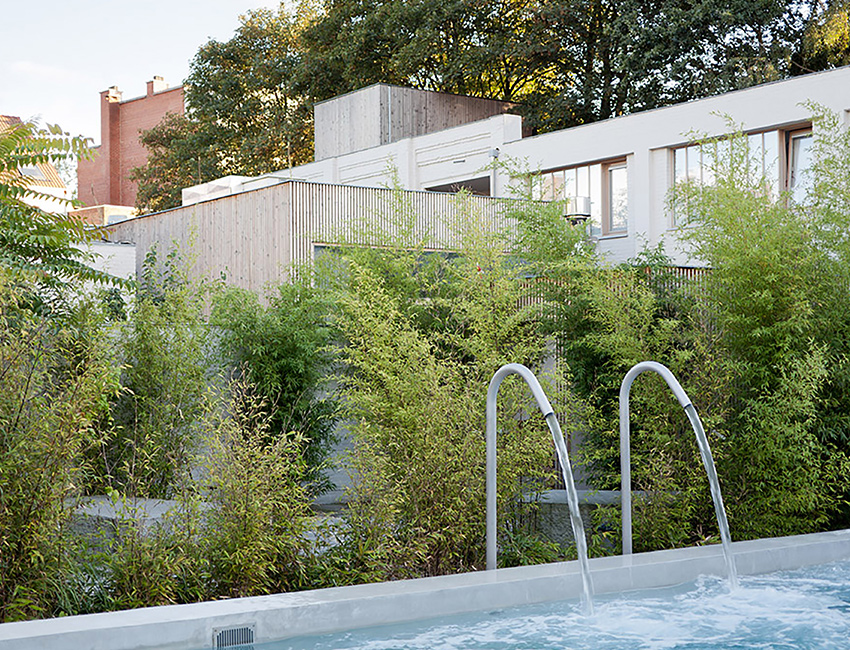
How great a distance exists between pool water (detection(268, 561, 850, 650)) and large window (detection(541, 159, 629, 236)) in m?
13.4

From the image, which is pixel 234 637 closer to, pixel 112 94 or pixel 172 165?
pixel 172 165

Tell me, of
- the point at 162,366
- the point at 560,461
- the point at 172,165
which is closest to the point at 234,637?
the point at 560,461

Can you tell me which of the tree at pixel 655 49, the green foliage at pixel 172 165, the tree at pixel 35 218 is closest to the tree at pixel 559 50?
Result: the tree at pixel 655 49

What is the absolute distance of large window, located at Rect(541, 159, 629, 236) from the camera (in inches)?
743

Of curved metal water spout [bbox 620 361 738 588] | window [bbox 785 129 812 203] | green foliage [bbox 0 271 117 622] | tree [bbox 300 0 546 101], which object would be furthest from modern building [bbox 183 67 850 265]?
green foliage [bbox 0 271 117 622]

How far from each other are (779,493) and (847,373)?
1036 millimetres

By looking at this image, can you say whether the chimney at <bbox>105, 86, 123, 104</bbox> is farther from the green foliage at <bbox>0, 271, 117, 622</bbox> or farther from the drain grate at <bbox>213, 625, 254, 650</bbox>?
the drain grate at <bbox>213, 625, 254, 650</bbox>

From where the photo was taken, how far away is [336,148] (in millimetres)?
25500

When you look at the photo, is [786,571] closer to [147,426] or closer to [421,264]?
[147,426]

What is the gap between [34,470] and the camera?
455 cm

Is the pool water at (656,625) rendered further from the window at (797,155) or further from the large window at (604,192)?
the large window at (604,192)

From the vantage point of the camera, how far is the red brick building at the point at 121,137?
4147 centimetres

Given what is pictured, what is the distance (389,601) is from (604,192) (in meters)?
15.2

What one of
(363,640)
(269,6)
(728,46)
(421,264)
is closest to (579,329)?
(421,264)
